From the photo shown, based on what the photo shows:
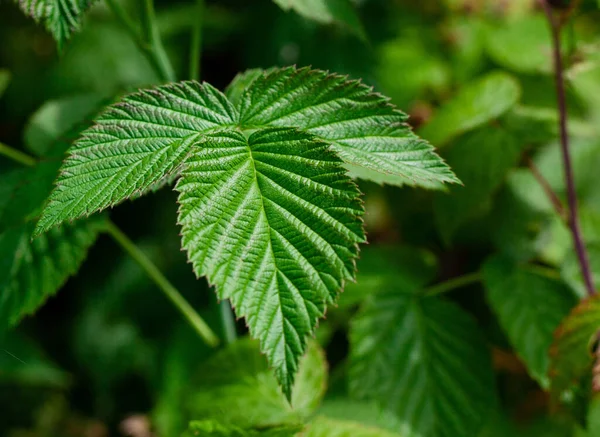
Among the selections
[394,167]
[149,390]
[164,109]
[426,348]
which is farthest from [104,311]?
[394,167]

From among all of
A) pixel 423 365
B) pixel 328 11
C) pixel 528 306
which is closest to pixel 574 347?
pixel 528 306

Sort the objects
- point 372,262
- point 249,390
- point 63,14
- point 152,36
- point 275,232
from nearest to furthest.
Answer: point 275,232 < point 63,14 < point 152,36 < point 249,390 < point 372,262

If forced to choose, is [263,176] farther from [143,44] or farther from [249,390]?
[249,390]

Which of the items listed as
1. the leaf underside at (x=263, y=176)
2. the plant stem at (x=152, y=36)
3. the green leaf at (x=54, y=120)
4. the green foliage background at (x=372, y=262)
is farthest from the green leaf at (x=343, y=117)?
the green leaf at (x=54, y=120)

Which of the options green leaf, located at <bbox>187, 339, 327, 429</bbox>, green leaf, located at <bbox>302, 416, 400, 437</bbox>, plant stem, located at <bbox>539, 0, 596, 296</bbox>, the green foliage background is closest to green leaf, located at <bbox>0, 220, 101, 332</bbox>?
the green foliage background

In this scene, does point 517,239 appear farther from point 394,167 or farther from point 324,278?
point 324,278

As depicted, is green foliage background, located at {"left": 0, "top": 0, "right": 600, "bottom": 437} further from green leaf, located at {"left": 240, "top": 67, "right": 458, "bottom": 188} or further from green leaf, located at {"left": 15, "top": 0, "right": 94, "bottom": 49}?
green leaf, located at {"left": 240, "top": 67, "right": 458, "bottom": 188}
